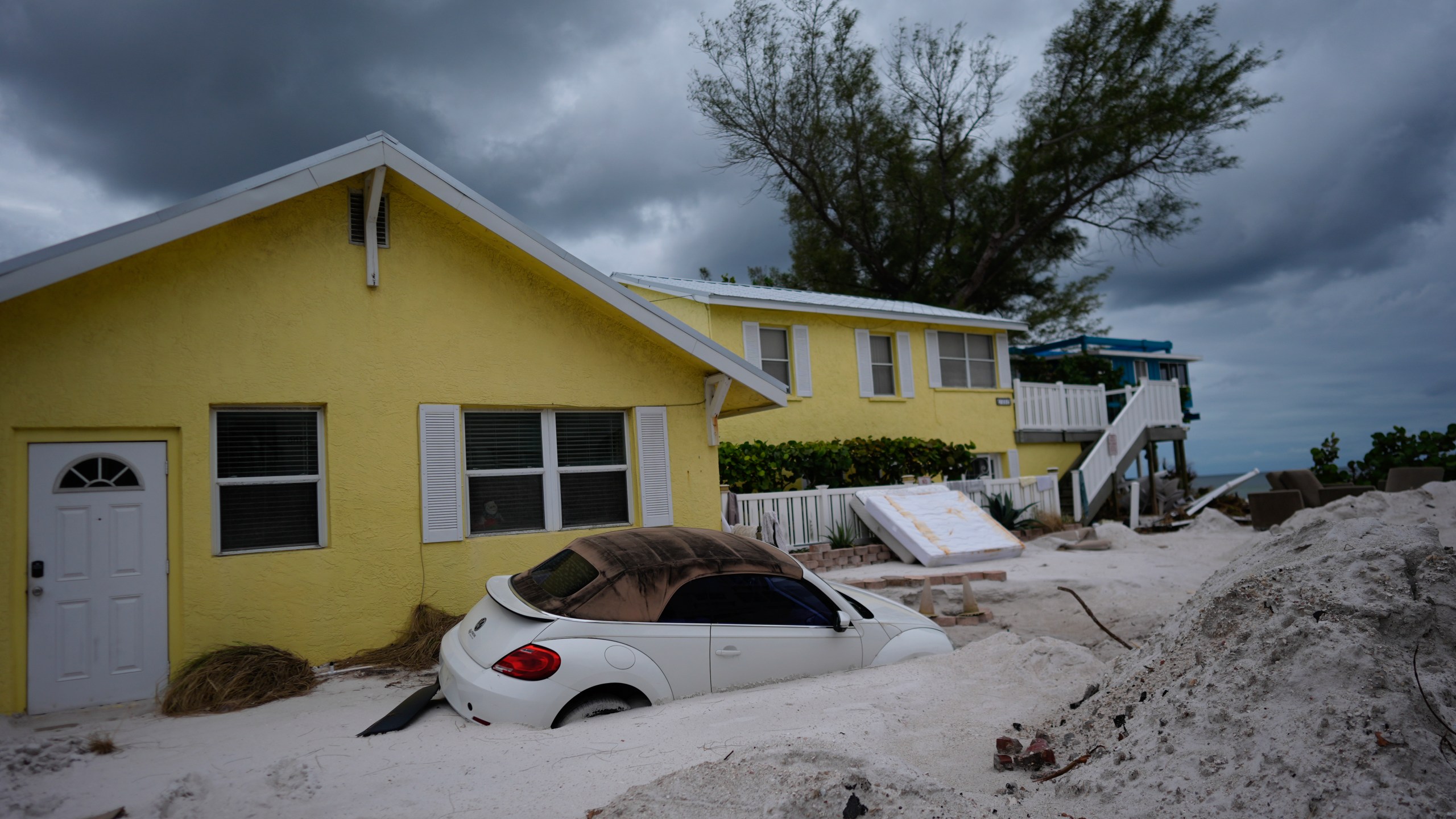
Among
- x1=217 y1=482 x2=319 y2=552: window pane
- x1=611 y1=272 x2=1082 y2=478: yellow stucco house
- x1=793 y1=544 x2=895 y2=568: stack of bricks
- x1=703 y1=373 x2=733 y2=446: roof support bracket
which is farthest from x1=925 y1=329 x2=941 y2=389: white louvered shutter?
x1=217 y1=482 x2=319 y2=552: window pane

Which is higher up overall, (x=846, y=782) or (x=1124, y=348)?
(x=1124, y=348)

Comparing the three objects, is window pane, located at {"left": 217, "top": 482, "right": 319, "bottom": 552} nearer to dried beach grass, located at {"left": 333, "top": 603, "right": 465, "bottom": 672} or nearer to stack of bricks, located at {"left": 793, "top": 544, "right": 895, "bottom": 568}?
dried beach grass, located at {"left": 333, "top": 603, "right": 465, "bottom": 672}

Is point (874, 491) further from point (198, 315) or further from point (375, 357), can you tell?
point (198, 315)

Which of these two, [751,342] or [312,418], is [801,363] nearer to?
[751,342]

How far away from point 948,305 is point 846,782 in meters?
29.4

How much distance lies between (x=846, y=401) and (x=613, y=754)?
14985mm

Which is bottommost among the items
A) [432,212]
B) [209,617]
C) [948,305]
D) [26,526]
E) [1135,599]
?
[1135,599]

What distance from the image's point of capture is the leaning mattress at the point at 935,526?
45.2 ft

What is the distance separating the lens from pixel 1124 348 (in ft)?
105

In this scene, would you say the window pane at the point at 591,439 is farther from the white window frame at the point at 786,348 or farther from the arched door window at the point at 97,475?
the white window frame at the point at 786,348

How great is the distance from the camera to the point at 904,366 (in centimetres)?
2020

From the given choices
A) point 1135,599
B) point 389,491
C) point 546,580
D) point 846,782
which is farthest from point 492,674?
point 1135,599

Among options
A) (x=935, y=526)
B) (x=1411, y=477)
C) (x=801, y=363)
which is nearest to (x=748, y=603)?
(x=935, y=526)

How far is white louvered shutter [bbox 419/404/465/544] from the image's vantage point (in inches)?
329
